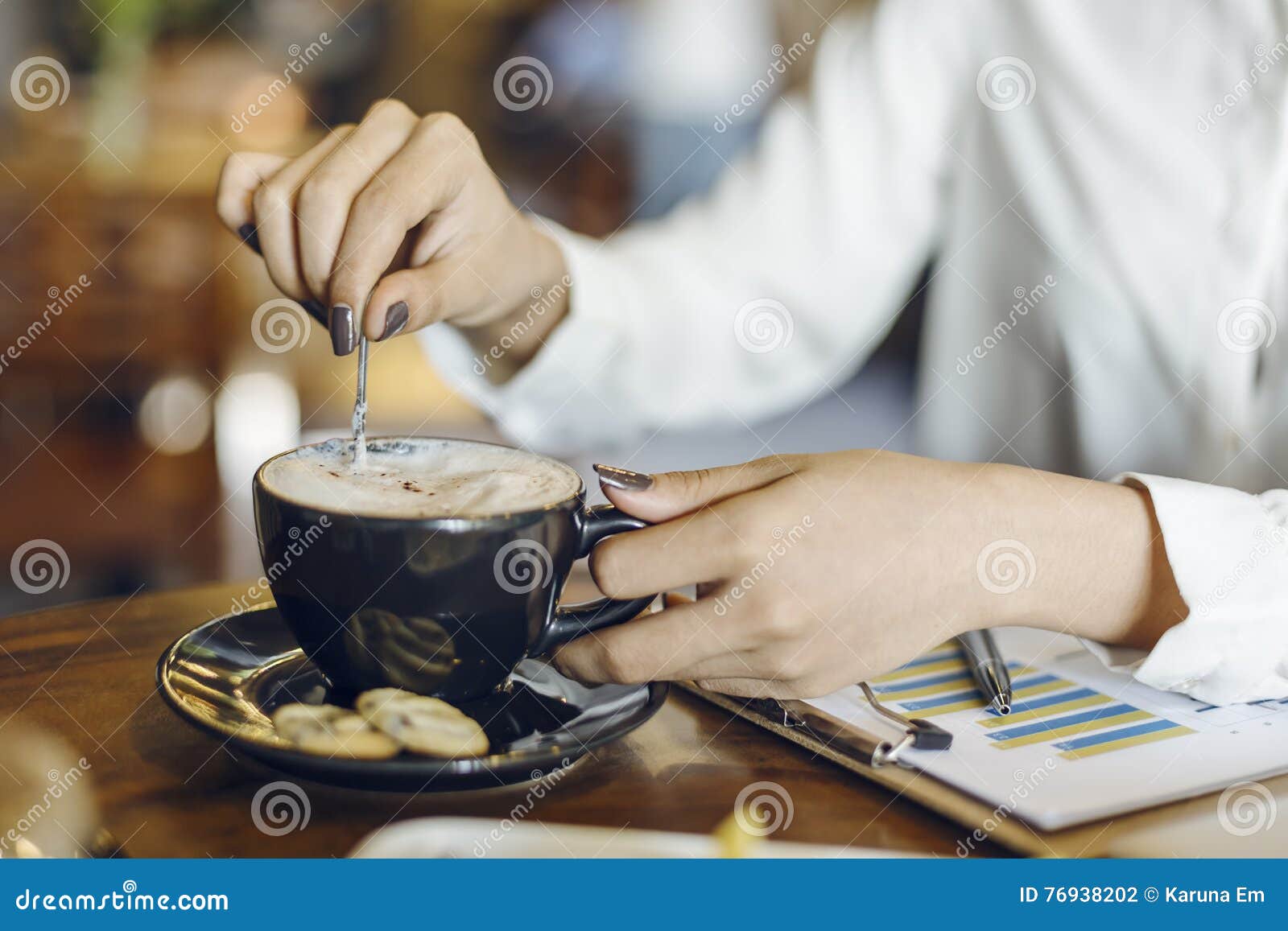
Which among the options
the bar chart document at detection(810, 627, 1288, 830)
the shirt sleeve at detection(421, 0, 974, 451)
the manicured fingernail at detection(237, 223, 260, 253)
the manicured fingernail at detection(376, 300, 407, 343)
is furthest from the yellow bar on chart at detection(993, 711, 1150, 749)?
the shirt sleeve at detection(421, 0, 974, 451)

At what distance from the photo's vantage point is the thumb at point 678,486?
1.95 ft

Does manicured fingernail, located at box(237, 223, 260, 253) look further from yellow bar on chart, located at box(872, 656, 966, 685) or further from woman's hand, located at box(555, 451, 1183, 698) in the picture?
yellow bar on chart, located at box(872, 656, 966, 685)

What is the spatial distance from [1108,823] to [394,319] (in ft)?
1.64


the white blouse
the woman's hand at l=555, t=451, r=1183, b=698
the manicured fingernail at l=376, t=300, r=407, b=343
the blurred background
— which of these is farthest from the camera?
the blurred background

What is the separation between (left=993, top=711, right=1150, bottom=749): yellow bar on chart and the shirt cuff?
0.60 meters

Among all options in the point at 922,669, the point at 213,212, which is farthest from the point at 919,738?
the point at 213,212

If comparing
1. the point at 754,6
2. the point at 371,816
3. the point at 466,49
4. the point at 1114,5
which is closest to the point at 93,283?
the point at 466,49

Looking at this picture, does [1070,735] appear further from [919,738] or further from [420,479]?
[420,479]

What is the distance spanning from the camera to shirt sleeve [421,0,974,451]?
1.27 m

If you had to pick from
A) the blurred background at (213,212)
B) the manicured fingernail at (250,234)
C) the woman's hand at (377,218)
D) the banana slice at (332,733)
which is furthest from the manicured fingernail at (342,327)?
the blurred background at (213,212)

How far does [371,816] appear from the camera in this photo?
487mm

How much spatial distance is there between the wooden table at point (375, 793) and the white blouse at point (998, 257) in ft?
1.63

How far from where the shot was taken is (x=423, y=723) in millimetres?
526

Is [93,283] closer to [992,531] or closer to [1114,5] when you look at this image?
[1114,5]
